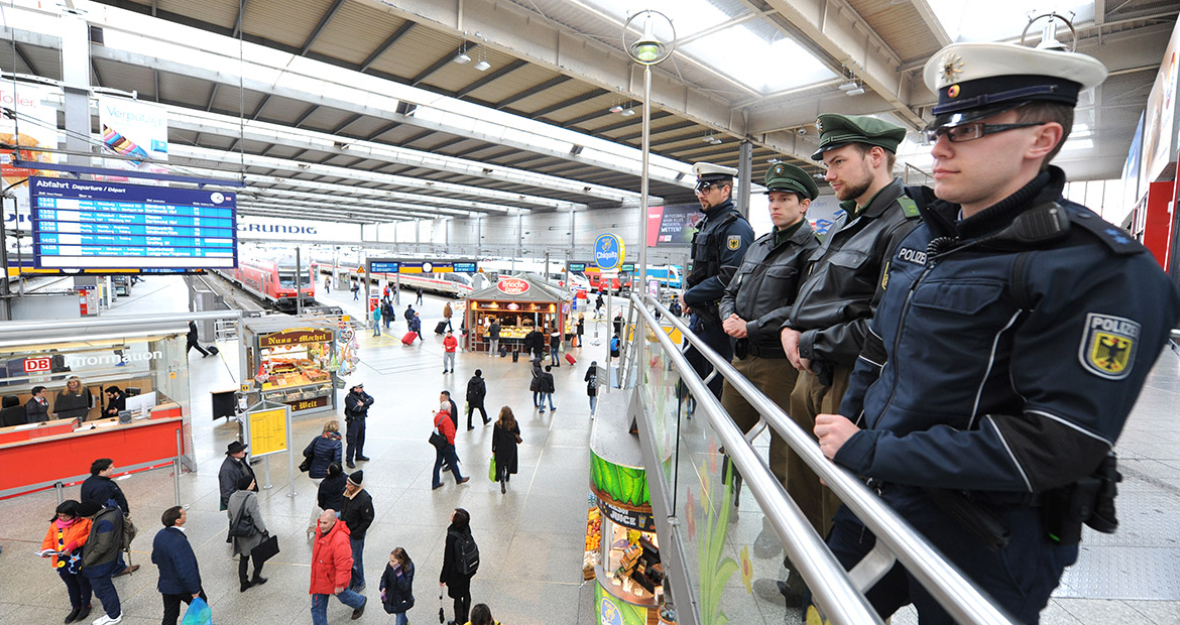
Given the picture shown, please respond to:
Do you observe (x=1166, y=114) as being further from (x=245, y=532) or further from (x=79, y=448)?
(x=79, y=448)

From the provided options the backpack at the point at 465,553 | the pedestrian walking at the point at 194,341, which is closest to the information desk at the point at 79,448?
the backpack at the point at 465,553

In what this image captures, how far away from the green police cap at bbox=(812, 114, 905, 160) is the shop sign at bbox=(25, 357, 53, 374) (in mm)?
12483

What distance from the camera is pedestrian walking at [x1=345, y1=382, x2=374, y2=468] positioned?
29.6 feet

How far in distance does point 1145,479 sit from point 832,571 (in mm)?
3874

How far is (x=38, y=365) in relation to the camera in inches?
356

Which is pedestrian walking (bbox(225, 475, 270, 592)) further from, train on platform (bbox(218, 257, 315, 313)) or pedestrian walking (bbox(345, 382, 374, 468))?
train on platform (bbox(218, 257, 315, 313))

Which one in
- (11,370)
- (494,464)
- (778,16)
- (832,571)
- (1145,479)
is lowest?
(494,464)

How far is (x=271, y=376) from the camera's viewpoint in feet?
39.7

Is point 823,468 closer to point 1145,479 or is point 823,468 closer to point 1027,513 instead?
point 1027,513

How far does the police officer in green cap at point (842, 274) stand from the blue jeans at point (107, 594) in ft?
22.0

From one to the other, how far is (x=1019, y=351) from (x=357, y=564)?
6823mm

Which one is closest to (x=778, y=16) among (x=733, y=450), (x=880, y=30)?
(x=880, y=30)

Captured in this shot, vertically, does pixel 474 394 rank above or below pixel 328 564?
above

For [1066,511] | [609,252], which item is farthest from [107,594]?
[609,252]
